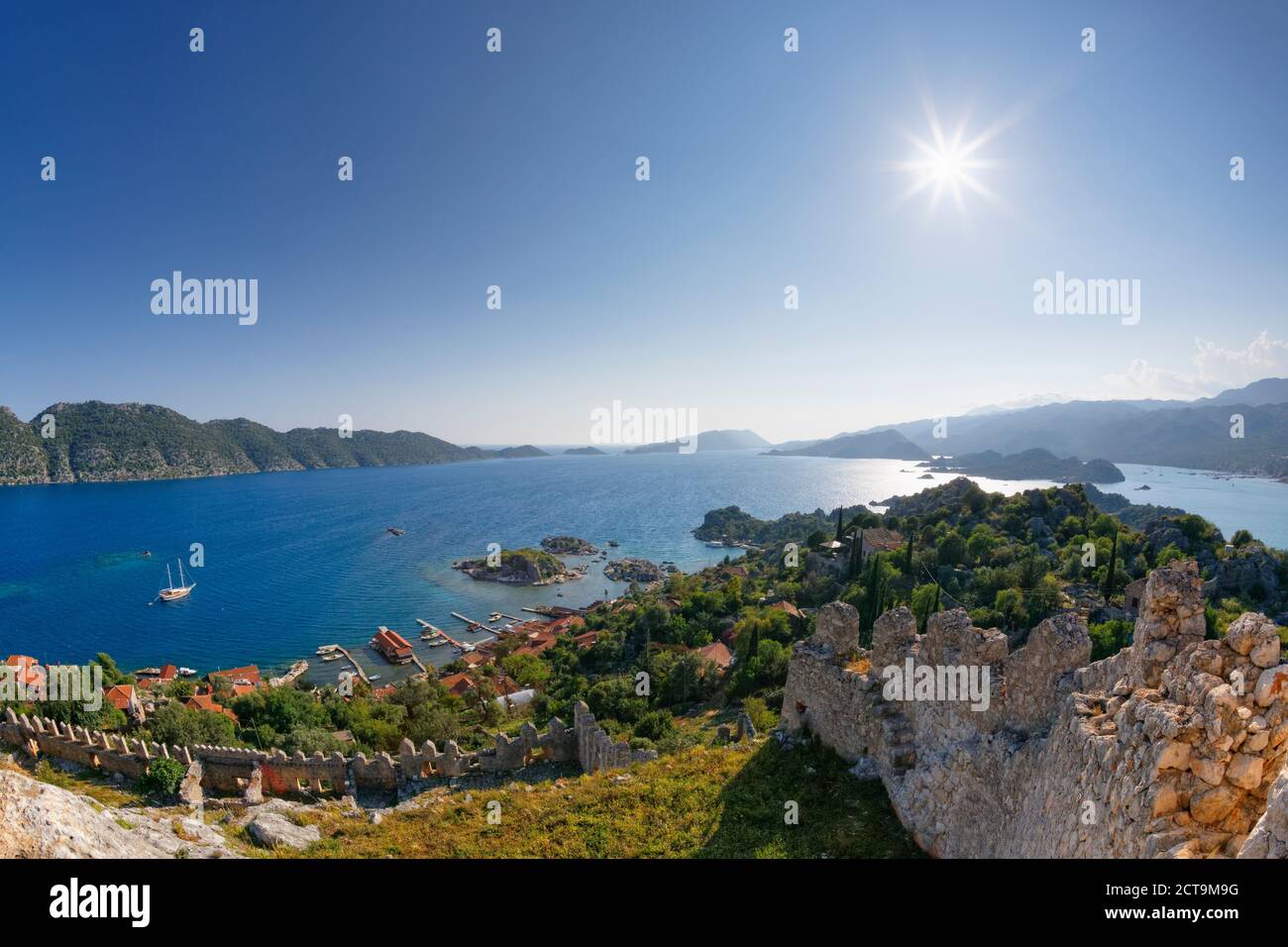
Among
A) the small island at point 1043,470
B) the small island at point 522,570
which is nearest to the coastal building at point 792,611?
the small island at point 522,570

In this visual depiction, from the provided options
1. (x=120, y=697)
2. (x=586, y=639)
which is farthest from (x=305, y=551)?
(x=120, y=697)

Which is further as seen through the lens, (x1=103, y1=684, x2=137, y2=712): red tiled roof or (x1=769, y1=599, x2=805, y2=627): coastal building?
(x1=769, y1=599, x2=805, y2=627): coastal building

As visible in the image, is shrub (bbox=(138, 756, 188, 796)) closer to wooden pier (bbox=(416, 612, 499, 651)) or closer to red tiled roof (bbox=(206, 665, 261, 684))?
red tiled roof (bbox=(206, 665, 261, 684))

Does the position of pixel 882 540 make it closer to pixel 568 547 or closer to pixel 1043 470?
pixel 568 547

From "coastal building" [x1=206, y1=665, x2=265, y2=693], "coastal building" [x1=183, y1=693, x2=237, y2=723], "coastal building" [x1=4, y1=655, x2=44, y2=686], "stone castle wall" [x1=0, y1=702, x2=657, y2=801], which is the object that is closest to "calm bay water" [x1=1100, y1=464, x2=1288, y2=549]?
"stone castle wall" [x1=0, y1=702, x2=657, y2=801]
